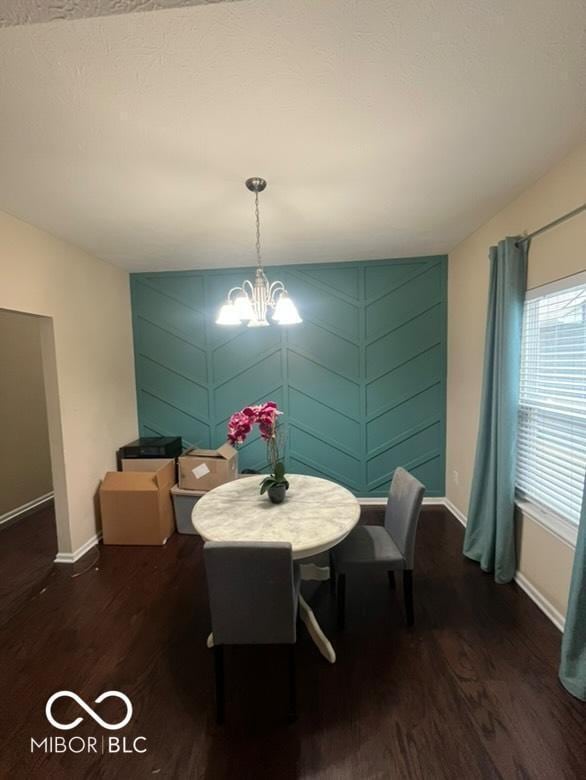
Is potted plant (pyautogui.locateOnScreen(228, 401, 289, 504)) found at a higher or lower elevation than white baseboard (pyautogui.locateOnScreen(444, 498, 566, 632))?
higher

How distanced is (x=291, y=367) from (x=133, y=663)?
8.54ft

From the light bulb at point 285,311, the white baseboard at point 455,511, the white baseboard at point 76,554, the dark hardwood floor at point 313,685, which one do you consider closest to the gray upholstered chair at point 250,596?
the dark hardwood floor at point 313,685

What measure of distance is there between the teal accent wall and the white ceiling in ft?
3.82

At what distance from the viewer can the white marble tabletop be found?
65.3 inches

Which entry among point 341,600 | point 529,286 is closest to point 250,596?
point 341,600

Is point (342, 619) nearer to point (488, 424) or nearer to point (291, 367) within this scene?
point (488, 424)

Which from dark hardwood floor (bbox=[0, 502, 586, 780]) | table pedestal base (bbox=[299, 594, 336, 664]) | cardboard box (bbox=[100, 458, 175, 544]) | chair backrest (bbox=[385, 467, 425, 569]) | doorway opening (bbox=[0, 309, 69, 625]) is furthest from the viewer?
cardboard box (bbox=[100, 458, 175, 544])

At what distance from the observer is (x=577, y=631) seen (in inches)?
62.0

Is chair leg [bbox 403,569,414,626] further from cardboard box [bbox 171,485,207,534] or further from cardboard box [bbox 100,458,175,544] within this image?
cardboard box [bbox 100,458,175,544]

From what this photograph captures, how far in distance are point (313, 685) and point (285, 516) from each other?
2.50 ft

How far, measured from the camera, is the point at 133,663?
181 cm

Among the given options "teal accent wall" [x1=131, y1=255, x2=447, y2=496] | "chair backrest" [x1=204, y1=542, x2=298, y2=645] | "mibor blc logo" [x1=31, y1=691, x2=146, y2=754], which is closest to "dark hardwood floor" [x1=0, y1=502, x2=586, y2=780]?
"mibor blc logo" [x1=31, y1=691, x2=146, y2=754]

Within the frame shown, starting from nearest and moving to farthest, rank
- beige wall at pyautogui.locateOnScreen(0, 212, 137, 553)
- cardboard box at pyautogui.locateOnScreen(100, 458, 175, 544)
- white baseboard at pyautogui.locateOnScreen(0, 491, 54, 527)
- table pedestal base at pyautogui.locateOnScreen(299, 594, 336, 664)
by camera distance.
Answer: table pedestal base at pyautogui.locateOnScreen(299, 594, 336, 664)
beige wall at pyautogui.locateOnScreen(0, 212, 137, 553)
cardboard box at pyautogui.locateOnScreen(100, 458, 175, 544)
white baseboard at pyautogui.locateOnScreen(0, 491, 54, 527)

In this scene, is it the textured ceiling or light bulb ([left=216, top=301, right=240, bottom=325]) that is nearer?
the textured ceiling
